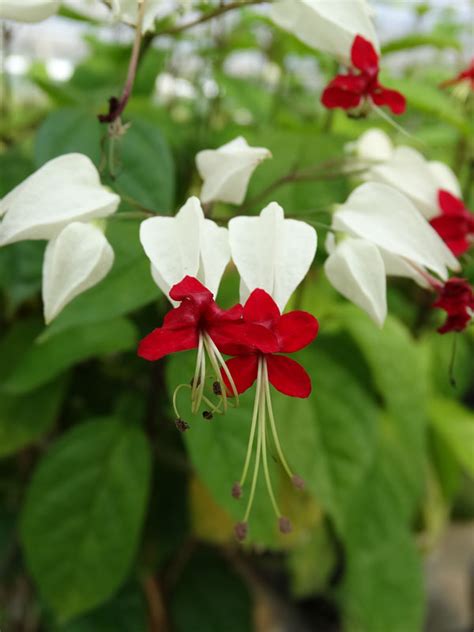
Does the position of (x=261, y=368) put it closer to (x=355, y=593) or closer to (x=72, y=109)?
(x=72, y=109)

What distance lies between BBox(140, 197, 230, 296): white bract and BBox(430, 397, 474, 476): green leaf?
0.40 meters

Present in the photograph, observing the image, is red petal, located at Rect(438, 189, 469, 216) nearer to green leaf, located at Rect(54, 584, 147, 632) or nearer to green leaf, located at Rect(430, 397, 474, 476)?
green leaf, located at Rect(430, 397, 474, 476)

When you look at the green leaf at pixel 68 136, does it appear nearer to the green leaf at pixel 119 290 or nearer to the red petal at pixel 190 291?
the green leaf at pixel 119 290

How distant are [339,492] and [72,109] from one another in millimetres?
289

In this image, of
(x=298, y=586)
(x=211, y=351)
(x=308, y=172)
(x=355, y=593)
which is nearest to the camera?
(x=211, y=351)

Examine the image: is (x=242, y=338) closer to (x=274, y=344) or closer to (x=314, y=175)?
(x=274, y=344)

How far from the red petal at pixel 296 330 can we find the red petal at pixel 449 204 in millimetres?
134

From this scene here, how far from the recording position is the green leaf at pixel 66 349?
0.45m

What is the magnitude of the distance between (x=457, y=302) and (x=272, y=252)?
0.08 meters

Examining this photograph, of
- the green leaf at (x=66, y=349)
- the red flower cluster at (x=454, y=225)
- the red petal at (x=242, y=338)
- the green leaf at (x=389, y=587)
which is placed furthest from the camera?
the green leaf at (x=389, y=587)

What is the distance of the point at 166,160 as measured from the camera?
1.28 feet

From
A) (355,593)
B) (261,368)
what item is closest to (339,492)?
(355,593)

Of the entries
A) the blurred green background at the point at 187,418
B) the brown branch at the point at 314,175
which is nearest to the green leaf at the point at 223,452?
the blurred green background at the point at 187,418

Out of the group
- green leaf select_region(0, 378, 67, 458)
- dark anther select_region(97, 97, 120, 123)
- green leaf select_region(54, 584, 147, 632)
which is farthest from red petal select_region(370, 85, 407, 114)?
green leaf select_region(54, 584, 147, 632)
